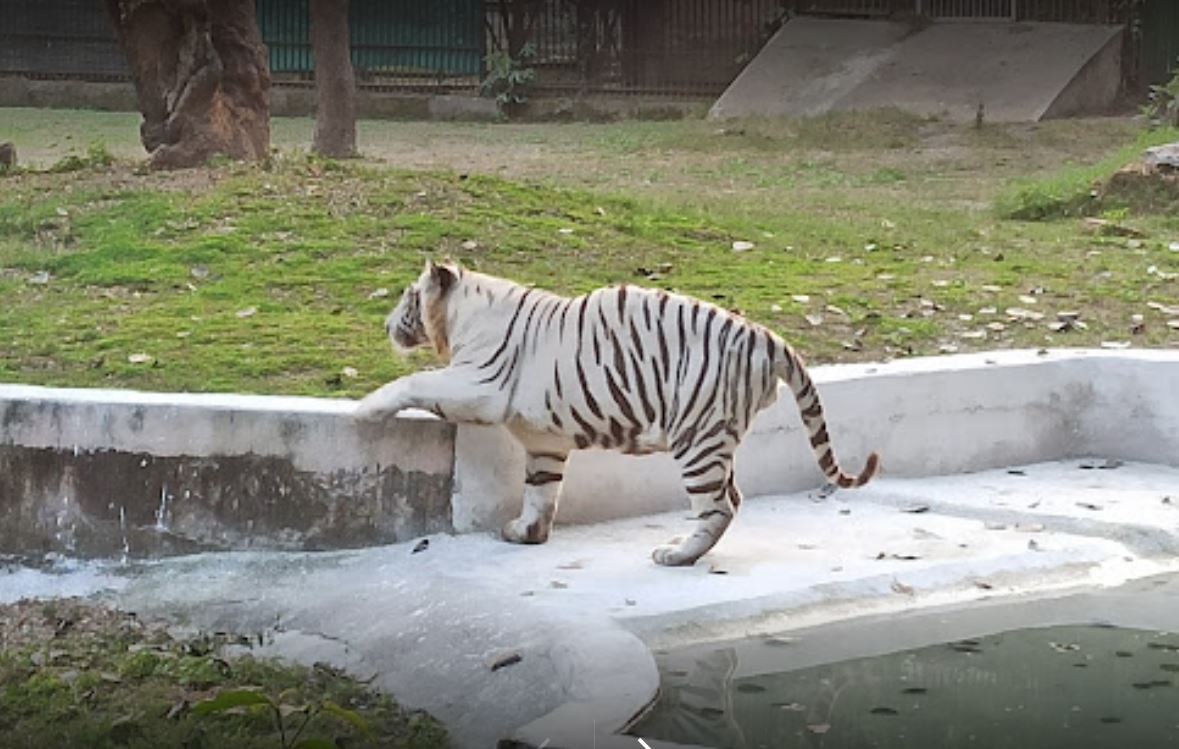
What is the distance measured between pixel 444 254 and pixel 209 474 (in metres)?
3.54

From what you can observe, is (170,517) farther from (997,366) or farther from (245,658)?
(997,366)

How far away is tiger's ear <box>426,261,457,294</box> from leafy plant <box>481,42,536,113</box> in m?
18.6

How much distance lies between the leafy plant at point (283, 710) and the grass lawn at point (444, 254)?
2.68 m

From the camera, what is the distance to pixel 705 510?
21.8ft

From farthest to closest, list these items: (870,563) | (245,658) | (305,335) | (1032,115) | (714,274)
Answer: (1032,115), (714,274), (305,335), (870,563), (245,658)

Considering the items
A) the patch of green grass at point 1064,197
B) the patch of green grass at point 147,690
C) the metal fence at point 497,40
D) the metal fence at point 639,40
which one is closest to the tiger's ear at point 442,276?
the patch of green grass at point 147,690

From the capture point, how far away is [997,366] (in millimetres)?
8094

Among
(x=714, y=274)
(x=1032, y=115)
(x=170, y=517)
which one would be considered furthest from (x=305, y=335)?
(x=1032, y=115)

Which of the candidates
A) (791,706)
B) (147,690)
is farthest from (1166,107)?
(147,690)

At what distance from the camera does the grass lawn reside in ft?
28.5

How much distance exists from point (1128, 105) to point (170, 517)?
55.8ft

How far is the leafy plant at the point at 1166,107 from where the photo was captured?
16516mm

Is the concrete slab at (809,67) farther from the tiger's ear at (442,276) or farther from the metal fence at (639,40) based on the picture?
the tiger's ear at (442,276)

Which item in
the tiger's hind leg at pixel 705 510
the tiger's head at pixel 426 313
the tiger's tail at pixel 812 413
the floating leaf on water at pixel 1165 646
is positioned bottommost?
the floating leaf on water at pixel 1165 646
